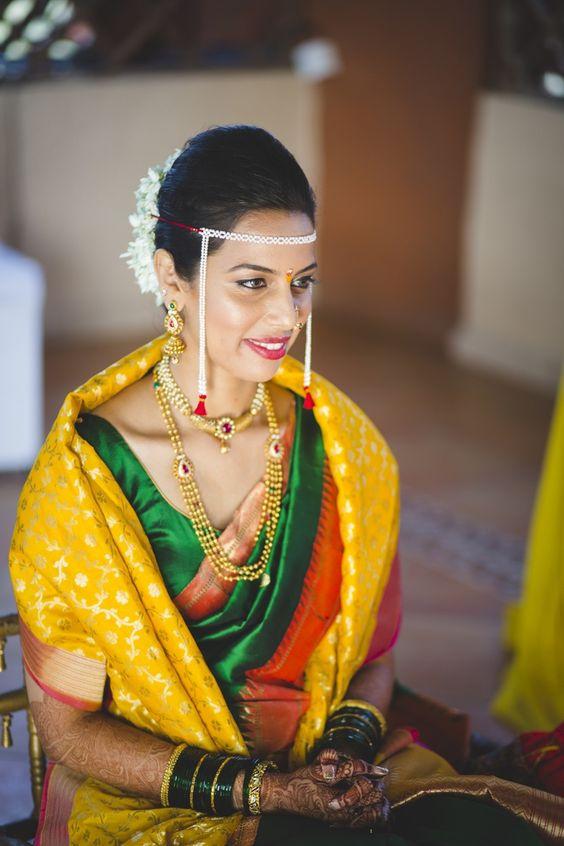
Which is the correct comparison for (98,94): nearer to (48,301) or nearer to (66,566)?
(48,301)

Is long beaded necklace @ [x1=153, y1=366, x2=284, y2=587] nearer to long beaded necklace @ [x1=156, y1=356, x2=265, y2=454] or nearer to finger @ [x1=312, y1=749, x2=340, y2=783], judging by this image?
long beaded necklace @ [x1=156, y1=356, x2=265, y2=454]

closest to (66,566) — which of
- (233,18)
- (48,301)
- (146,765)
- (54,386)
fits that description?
(146,765)

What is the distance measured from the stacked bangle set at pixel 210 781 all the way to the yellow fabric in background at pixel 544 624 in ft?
5.28

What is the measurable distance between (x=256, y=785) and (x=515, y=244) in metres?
4.97

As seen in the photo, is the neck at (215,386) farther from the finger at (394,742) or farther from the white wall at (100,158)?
the white wall at (100,158)

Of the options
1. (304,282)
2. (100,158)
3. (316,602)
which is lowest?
(100,158)

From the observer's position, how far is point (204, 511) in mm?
2004

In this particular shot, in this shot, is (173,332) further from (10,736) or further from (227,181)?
(10,736)

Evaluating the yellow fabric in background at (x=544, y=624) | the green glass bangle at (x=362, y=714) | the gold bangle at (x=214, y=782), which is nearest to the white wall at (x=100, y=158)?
the yellow fabric in background at (x=544, y=624)

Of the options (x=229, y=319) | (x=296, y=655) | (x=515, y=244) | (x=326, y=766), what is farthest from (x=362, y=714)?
(x=515, y=244)

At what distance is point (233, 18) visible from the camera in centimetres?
682

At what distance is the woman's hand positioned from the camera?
1.75 meters

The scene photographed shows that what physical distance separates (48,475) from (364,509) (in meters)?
0.61

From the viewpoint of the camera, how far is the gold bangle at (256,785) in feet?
5.82
